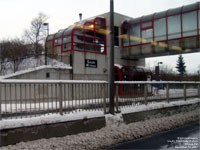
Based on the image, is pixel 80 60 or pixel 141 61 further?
pixel 141 61

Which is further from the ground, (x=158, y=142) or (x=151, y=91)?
(x=151, y=91)

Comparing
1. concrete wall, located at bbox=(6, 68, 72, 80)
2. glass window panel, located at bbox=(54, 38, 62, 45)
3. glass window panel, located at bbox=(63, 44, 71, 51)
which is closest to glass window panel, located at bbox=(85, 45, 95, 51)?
glass window panel, located at bbox=(63, 44, 71, 51)

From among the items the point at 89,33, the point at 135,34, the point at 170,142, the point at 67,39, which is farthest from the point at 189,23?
the point at 170,142

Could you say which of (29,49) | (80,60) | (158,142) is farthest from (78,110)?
(29,49)

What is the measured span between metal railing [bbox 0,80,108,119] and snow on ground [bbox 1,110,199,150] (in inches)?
30.7

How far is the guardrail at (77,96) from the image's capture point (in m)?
6.17

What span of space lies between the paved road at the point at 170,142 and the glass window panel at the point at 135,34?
14.1 m

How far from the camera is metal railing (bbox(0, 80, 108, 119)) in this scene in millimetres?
6027

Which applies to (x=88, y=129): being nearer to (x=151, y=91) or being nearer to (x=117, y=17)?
(x=151, y=91)

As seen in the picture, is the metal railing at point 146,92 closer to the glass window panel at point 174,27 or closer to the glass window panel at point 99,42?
the glass window panel at point 174,27

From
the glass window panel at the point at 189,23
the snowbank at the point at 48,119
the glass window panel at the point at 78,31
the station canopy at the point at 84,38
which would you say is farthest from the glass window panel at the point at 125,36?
the snowbank at the point at 48,119

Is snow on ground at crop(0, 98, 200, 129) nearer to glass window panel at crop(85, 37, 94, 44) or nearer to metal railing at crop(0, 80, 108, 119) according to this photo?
metal railing at crop(0, 80, 108, 119)

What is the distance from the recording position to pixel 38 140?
19.2 feet

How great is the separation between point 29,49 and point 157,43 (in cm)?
1151
